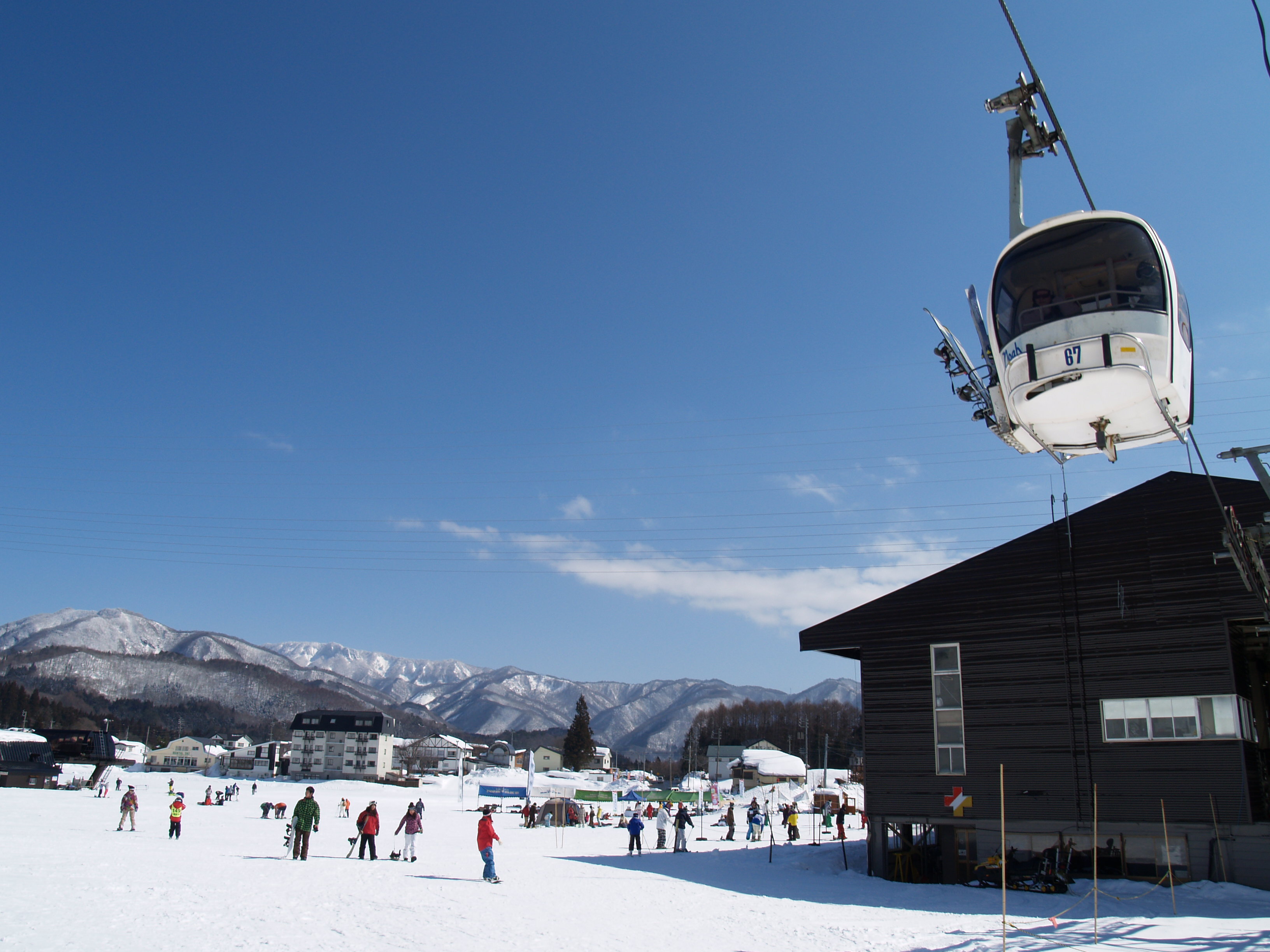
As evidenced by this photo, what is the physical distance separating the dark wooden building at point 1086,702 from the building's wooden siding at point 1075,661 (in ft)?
0.16

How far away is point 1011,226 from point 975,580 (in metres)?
18.2

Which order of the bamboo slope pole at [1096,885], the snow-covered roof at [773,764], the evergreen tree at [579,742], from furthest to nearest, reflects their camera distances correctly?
1. the evergreen tree at [579,742]
2. the snow-covered roof at [773,764]
3. the bamboo slope pole at [1096,885]

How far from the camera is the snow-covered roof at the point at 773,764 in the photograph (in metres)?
118

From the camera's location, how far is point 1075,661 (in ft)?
84.6

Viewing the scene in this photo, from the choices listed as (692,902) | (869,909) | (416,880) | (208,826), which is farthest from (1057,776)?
(208,826)

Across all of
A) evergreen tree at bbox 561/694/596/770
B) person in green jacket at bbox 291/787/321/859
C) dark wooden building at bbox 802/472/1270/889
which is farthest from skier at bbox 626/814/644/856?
evergreen tree at bbox 561/694/596/770

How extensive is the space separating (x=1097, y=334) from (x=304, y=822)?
62.0 ft

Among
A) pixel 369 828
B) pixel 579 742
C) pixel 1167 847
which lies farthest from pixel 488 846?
pixel 579 742

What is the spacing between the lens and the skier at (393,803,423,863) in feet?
67.8

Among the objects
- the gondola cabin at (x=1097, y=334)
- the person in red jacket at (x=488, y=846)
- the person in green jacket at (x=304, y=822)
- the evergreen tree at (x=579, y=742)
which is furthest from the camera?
the evergreen tree at (x=579, y=742)

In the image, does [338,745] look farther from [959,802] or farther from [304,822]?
[959,802]

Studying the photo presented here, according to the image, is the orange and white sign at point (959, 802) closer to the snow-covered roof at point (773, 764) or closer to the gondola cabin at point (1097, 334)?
the gondola cabin at point (1097, 334)

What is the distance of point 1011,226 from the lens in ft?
41.5

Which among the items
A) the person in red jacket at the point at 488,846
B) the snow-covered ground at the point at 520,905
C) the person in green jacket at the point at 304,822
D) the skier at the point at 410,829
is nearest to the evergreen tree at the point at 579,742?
the snow-covered ground at the point at 520,905
